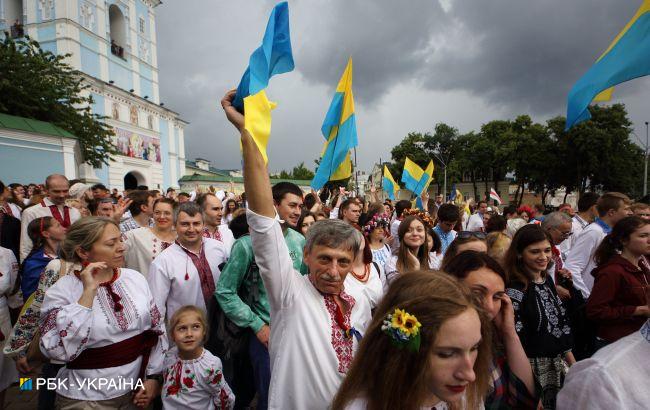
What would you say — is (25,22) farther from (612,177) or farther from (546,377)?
(612,177)

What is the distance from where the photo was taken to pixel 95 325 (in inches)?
87.7

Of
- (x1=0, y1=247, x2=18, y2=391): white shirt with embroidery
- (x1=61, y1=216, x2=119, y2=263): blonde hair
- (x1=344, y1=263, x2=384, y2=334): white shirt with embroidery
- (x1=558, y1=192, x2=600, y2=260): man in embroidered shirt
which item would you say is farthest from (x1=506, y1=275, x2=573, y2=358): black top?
(x1=0, y1=247, x2=18, y2=391): white shirt with embroidery

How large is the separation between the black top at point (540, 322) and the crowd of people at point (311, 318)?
1cm

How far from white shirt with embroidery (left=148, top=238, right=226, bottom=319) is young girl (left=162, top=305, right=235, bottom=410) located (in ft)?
1.30

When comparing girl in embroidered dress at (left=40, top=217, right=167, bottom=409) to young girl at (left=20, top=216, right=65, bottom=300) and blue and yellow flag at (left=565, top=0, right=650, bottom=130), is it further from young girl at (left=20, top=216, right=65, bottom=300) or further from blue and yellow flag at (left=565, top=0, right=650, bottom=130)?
blue and yellow flag at (left=565, top=0, right=650, bottom=130)

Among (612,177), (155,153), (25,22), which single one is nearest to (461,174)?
(612,177)

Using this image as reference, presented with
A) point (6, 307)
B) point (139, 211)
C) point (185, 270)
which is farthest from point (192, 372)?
point (139, 211)

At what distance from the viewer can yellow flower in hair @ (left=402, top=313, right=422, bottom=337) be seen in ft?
4.30

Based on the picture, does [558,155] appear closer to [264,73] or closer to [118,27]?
[264,73]

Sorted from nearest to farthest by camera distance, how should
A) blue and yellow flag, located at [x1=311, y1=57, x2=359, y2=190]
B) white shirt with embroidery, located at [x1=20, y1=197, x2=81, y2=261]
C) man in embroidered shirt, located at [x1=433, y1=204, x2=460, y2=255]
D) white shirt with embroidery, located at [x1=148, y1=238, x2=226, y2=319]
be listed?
1. white shirt with embroidery, located at [x1=148, y1=238, x2=226, y2=319]
2. white shirt with embroidery, located at [x1=20, y1=197, x2=81, y2=261]
3. man in embroidered shirt, located at [x1=433, y1=204, x2=460, y2=255]
4. blue and yellow flag, located at [x1=311, y1=57, x2=359, y2=190]

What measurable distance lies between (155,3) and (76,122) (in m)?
28.0

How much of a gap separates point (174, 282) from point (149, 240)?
0.98 meters

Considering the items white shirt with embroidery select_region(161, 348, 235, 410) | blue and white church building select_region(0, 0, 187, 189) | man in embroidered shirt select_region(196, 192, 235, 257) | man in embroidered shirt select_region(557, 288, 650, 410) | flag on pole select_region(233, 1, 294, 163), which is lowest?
white shirt with embroidery select_region(161, 348, 235, 410)

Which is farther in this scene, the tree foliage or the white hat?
the tree foliage
